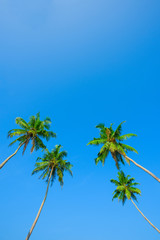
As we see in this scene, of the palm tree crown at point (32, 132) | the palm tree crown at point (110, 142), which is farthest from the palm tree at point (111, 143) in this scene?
the palm tree crown at point (32, 132)

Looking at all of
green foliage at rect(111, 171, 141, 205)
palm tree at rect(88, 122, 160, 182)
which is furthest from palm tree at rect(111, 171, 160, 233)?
palm tree at rect(88, 122, 160, 182)

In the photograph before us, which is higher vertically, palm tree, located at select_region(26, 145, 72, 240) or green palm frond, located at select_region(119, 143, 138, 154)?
green palm frond, located at select_region(119, 143, 138, 154)

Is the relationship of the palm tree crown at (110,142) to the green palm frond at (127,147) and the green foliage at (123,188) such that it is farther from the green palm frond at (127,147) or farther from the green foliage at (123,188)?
the green foliage at (123,188)

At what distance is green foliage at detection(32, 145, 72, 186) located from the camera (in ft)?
83.6

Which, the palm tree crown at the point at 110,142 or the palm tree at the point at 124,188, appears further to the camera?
the palm tree at the point at 124,188

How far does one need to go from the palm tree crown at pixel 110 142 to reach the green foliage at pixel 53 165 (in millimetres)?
5625

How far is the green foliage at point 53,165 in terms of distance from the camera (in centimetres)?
2547

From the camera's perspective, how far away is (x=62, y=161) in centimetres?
2553

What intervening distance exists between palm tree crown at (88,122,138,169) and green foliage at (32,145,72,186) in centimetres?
562

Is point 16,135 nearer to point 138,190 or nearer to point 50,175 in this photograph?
point 50,175

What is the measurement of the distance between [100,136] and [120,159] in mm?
4701

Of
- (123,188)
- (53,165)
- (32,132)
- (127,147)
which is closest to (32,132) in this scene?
(32,132)

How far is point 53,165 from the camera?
25578mm

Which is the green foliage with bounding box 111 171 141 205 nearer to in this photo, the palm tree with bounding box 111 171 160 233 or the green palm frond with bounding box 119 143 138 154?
the palm tree with bounding box 111 171 160 233
